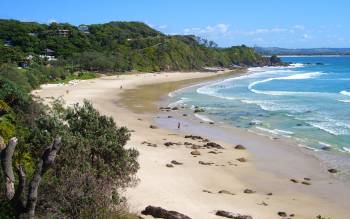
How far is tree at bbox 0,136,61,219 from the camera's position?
9602mm

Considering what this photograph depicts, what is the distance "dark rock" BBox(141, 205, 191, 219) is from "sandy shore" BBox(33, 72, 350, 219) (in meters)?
0.51

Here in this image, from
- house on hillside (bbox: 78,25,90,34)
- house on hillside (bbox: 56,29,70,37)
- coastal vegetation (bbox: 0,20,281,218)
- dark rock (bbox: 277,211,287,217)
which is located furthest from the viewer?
house on hillside (bbox: 78,25,90,34)

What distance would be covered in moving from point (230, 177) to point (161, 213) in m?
8.73

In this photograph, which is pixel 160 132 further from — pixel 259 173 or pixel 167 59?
pixel 167 59

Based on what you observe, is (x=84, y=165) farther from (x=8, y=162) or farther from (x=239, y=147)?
(x=239, y=147)

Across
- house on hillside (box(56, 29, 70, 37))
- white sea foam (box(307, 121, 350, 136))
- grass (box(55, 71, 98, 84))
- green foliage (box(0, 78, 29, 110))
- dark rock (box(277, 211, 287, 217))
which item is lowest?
A: white sea foam (box(307, 121, 350, 136))

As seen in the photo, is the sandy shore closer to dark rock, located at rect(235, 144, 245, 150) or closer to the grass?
dark rock, located at rect(235, 144, 245, 150)

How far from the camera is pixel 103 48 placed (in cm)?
13812

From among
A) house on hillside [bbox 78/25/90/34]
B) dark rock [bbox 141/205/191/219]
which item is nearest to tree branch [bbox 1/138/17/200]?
dark rock [bbox 141/205/191/219]

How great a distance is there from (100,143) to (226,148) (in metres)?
16.5

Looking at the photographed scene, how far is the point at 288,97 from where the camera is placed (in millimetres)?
64250

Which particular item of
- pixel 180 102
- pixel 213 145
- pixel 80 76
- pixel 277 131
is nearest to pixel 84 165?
pixel 213 145

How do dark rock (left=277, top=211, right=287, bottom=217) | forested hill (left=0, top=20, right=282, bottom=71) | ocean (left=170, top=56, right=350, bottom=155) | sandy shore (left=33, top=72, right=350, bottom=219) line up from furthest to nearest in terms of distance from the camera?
forested hill (left=0, top=20, right=282, bottom=71) → ocean (left=170, top=56, right=350, bottom=155) → sandy shore (left=33, top=72, right=350, bottom=219) → dark rock (left=277, top=211, right=287, bottom=217)

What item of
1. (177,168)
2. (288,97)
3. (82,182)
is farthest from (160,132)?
(288,97)
